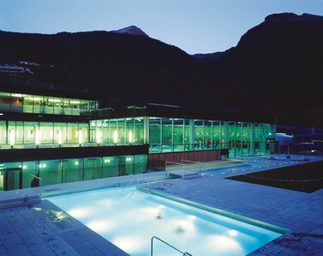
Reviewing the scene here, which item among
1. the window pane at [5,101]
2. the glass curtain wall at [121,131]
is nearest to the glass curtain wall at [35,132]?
the glass curtain wall at [121,131]

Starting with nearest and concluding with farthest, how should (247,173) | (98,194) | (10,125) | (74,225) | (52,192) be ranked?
(74,225)
(52,192)
(98,194)
(247,173)
(10,125)

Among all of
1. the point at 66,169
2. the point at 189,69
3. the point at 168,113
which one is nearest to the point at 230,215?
the point at 66,169

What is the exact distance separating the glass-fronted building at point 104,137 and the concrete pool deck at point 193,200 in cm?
312

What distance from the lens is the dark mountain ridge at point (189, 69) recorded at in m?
123

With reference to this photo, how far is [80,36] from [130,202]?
18872cm

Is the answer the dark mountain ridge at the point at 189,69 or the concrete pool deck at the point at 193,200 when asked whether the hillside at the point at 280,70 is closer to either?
the dark mountain ridge at the point at 189,69

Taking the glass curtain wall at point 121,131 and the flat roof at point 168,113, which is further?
the flat roof at point 168,113

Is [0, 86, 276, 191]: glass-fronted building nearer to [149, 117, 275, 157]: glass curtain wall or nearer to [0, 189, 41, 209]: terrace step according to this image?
[149, 117, 275, 157]: glass curtain wall

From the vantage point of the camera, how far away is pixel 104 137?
27625 mm

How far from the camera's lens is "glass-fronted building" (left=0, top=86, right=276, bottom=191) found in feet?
52.0

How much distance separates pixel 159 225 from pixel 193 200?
7.91 feet

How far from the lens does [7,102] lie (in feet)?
105

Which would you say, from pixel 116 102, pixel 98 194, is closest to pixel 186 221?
pixel 98 194

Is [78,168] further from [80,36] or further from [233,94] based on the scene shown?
[80,36]
